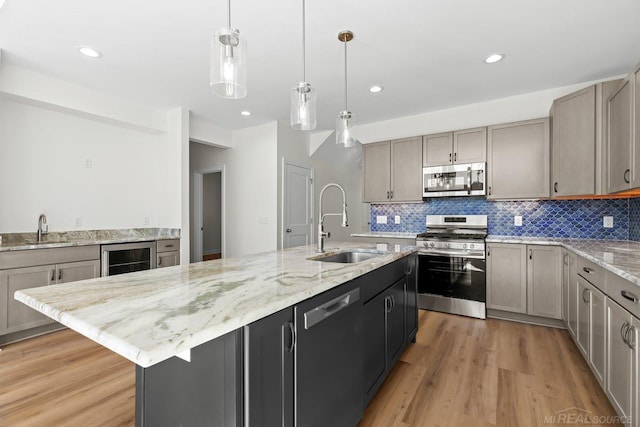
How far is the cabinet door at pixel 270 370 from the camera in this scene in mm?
Answer: 926

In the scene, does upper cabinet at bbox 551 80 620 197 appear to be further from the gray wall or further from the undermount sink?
the gray wall

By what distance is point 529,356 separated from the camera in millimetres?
2521

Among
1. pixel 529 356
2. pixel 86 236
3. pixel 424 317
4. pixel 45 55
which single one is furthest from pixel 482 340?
pixel 45 55

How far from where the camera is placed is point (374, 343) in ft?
6.02

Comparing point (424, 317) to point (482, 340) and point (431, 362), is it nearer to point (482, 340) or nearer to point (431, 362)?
point (482, 340)

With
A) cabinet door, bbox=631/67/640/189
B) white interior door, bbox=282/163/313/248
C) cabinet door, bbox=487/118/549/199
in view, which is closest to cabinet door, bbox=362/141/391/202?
white interior door, bbox=282/163/313/248

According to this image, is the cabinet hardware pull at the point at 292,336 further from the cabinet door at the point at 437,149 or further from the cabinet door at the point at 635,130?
the cabinet door at the point at 437,149

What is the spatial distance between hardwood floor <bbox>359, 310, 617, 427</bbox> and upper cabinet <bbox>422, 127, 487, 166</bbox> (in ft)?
6.82

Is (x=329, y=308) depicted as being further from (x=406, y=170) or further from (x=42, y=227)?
(x=42, y=227)

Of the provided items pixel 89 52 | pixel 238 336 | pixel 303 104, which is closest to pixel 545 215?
pixel 303 104

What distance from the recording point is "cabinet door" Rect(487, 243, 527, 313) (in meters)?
3.24

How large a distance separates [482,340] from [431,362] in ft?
2.53

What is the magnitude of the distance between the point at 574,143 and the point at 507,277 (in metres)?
1.50

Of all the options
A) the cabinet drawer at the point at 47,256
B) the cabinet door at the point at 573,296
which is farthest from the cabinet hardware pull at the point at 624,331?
the cabinet drawer at the point at 47,256
